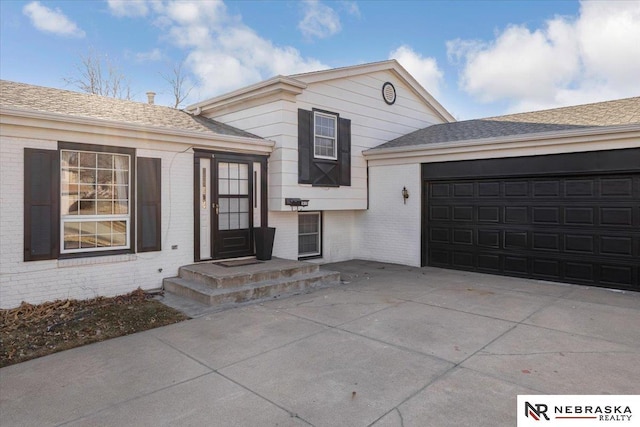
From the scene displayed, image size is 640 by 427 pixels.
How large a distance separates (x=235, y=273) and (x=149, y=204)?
2.12 m

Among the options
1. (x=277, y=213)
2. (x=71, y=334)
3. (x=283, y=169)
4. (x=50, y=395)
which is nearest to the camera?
(x=50, y=395)

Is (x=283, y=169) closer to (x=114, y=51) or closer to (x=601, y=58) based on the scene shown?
(x=601, y=58)

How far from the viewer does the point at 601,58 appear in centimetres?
1276

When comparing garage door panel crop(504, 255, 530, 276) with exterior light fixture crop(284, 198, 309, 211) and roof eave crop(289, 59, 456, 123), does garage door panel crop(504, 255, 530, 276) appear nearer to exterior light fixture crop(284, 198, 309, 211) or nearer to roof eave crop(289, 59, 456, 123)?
exterior light fixture crop(284, 198, 309, 211)

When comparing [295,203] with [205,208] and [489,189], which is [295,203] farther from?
[489,189]

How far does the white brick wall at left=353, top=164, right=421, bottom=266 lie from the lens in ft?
33.1

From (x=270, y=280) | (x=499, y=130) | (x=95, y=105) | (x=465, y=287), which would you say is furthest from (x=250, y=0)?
(x=465, y=287)

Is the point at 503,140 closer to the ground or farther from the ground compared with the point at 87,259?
farther from the ground

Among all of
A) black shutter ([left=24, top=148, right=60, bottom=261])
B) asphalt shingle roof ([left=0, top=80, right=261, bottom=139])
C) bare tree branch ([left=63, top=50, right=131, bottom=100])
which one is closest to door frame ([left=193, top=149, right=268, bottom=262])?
asphalt shingle roof ([left=0, top=80, right=261, bottom=139])

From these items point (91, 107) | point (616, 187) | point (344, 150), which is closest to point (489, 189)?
point (616, 187)

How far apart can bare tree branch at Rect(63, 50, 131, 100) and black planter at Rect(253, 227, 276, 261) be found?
16105mm

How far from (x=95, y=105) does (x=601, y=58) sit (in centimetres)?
1500

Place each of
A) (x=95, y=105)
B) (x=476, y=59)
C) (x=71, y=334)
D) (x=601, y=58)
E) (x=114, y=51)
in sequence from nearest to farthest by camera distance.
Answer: (x=71, y=334) < (x=95, y=105) < (x=601, y=58) < (x=476, y=59) < (x=114, y=51)

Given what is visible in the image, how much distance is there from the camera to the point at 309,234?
34.7 ft
